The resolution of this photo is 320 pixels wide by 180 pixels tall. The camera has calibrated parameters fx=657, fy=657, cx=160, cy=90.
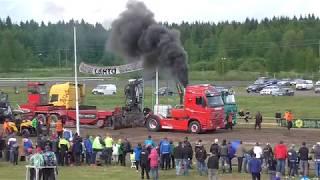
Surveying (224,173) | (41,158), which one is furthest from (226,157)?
(41,158)

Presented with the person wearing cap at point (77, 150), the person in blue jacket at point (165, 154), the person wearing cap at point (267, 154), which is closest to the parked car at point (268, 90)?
the person wearing cap at point (77, 150)

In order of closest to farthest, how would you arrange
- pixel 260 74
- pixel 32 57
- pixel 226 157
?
pixel 226 157 → pixel 260 74 → pixel 32 57

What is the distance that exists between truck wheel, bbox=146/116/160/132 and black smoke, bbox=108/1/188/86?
2902 millimetres

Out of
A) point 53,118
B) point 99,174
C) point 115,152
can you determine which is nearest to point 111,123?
point 53,118

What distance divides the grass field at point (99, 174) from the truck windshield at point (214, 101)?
1190cm

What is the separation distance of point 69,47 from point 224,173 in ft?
385

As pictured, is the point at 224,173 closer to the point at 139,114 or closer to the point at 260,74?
the point at 139,114

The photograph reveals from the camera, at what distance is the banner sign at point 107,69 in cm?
A: 4325

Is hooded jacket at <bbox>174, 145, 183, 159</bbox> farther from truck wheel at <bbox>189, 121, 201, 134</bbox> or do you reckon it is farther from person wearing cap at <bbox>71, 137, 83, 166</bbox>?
truck wheel at <bbox>189, 121, 201, 134</bbox>

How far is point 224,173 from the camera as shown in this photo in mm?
26875

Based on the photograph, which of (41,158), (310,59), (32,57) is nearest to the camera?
(41,158)

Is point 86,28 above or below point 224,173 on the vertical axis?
above

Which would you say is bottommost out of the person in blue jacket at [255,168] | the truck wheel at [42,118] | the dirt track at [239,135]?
the person in blue jacket at [255,168]

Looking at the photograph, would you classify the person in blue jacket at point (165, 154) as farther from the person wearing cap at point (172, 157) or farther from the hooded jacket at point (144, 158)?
the hooded jacket at point (144, 158)
